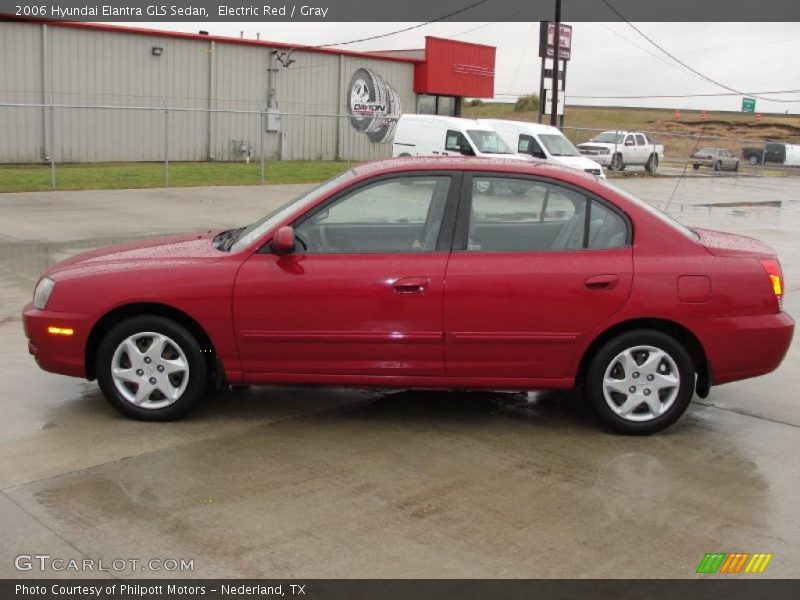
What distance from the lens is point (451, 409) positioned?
5812 mm

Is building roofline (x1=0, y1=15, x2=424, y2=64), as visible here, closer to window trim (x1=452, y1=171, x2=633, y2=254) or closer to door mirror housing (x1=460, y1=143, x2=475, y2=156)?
door mirror housing (x1=460, y1=143, x2=475, y2=156)

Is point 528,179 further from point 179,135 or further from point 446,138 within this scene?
point 179,135

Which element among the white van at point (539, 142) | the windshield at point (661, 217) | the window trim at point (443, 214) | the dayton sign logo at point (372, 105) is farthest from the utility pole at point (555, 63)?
the window trim at point (443, 214)

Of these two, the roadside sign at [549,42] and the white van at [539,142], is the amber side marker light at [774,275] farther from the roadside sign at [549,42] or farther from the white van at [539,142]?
the roadside sign at [549,42]

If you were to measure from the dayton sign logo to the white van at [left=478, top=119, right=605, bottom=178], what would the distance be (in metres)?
13.7

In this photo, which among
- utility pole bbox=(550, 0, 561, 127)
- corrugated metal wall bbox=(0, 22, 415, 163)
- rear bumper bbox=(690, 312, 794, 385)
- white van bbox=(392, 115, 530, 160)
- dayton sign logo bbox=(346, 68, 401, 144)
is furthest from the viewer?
dayton sign logo bbox=(346, 68, 401, 144)

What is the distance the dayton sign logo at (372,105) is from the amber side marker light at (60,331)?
117 ft

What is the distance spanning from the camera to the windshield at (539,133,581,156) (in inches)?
1042

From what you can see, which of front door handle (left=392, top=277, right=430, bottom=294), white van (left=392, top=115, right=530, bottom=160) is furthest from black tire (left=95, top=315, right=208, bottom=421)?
white van (left=392, top=115, right=530, bottom=160)

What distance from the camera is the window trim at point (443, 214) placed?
17.3 ft

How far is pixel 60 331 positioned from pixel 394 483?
2.15 meters

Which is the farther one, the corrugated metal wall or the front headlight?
the corrugated metal wall

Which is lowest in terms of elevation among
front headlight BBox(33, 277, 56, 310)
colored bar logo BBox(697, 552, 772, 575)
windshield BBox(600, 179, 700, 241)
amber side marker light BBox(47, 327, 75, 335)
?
colored bar logo BBox(697, 552, 772, 575)
